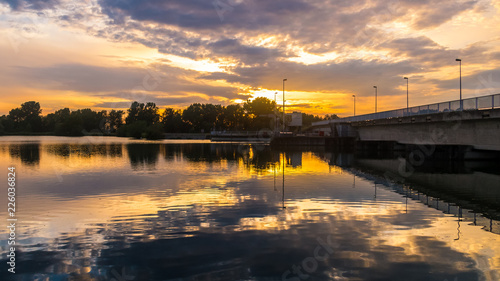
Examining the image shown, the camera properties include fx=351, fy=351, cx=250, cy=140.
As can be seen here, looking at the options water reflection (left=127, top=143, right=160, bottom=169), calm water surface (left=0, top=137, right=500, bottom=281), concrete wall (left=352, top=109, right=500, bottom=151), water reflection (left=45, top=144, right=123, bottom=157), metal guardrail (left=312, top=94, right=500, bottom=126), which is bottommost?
calm water surface (left=0, top=137, right=500, bottom=281)

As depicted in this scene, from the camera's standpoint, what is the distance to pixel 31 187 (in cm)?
2141

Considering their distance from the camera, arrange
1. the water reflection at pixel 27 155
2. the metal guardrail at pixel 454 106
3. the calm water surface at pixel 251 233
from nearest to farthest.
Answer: the calm water surface at pixel 251 233 → the metal guardrail at pixel 454 106 → the water reflection at pixel 27 155

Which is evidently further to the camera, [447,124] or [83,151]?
[83,151]

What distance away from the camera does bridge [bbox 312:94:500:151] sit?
33.0 m

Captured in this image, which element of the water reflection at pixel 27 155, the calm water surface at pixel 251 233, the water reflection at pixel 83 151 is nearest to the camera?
the calm water surface at pixel 251 233

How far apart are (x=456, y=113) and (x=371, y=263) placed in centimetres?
3379

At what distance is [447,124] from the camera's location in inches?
1615

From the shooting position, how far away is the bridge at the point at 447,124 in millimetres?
32969

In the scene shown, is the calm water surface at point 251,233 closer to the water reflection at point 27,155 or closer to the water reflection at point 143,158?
the water reflection at point 143,158

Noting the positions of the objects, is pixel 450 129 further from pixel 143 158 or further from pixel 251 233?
pixel 143 158

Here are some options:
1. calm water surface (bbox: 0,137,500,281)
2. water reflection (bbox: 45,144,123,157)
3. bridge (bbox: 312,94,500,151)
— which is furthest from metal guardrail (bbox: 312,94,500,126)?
water reflection (bbox: 45,144,123,157)

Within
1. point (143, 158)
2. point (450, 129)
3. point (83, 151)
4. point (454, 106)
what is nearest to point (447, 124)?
point (450, 129)

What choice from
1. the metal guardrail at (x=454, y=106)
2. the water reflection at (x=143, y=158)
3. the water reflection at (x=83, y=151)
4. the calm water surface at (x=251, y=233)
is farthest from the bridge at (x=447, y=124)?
the water reflection at (x=83, y=151)

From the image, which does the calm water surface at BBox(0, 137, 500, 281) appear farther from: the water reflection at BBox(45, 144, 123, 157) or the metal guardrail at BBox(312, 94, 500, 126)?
the water reflection at BBox(45, 144, 123, 157)
